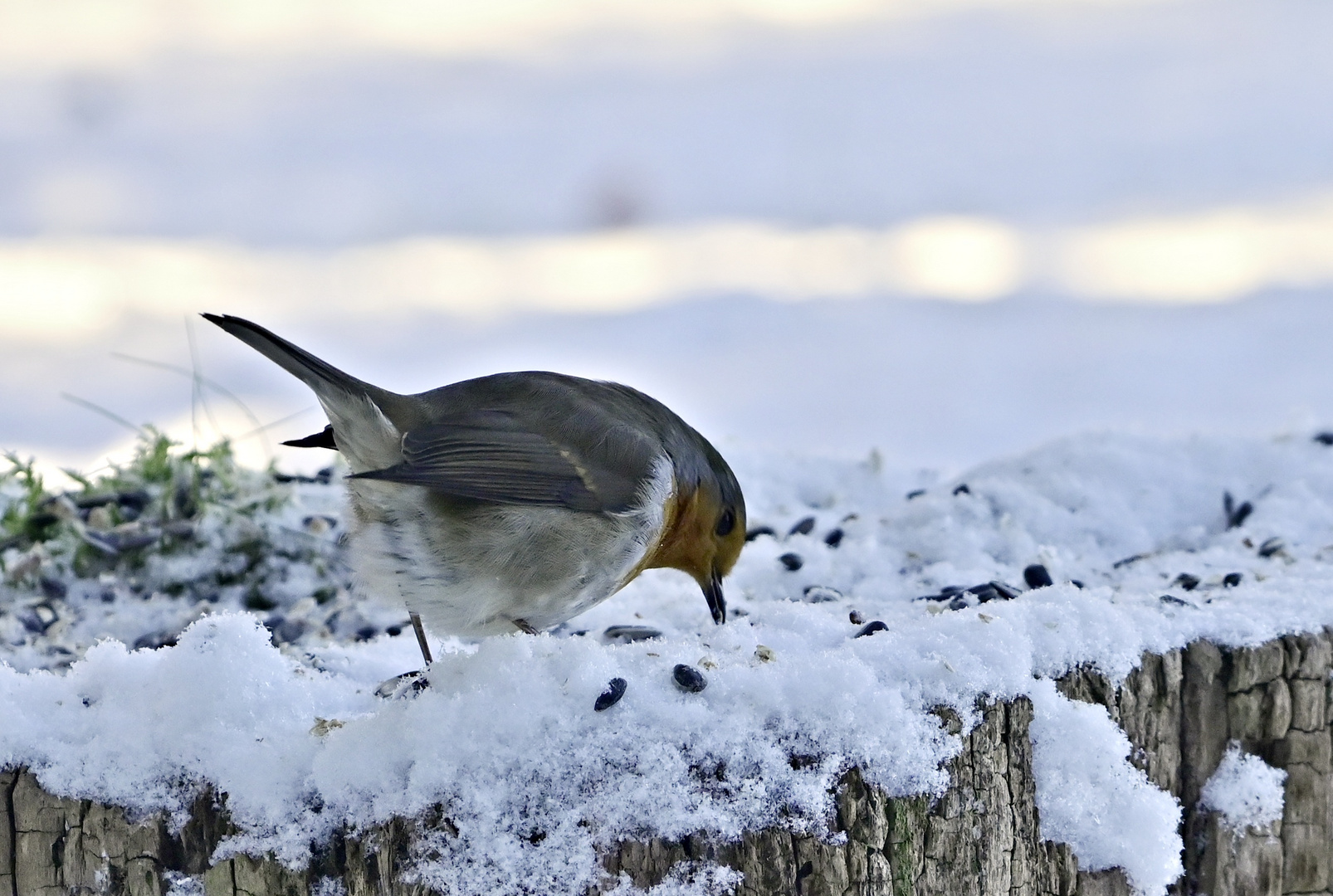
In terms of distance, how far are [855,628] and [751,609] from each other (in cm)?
58

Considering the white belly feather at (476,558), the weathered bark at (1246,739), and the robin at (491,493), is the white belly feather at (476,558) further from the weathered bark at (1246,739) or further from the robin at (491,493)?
the weathered bark at (1246,739)

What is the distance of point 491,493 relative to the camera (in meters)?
2.54

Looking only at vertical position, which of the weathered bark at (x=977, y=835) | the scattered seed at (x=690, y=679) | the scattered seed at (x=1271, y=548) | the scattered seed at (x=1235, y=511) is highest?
the scattered seed at (x=1235, y=511)

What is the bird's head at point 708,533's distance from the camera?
9.66 feet

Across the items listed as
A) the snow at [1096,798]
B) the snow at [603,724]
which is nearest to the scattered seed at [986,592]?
the snow at [603,724]

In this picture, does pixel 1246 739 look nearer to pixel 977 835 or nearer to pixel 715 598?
pixel 977 835

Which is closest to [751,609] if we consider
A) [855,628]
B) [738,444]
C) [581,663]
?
[855,628]

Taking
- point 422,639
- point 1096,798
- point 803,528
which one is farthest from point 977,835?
point 803,528

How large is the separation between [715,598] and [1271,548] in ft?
4.44

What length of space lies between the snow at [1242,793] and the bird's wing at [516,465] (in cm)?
119

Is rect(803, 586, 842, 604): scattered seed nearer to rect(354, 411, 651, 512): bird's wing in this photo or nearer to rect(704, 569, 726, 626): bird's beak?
rect(704, 569, 726, 626): bird's beak

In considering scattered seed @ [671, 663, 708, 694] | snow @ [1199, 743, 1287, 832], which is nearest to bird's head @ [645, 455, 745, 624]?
scattered seed @ [671, 663, 708, 694]

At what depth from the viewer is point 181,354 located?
7.14m

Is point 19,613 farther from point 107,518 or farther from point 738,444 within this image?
point 738,444
